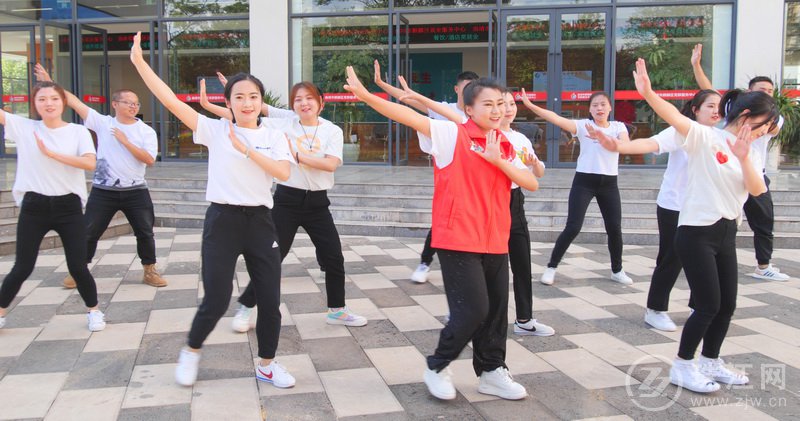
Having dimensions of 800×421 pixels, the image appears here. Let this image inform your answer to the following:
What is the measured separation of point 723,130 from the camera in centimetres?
368

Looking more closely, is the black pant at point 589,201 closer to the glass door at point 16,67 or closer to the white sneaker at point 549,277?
the white sneaker at point 549,277

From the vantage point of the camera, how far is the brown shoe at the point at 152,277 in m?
5.98

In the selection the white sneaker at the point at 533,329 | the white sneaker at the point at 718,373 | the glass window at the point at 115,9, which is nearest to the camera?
the white sneaker at the point at 718,373

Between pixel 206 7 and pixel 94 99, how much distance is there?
3272 millimetres

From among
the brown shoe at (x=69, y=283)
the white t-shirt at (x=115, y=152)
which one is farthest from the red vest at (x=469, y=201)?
the brown shoe at (x=69, y=283)

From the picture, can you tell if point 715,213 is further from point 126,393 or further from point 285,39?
point 285,39

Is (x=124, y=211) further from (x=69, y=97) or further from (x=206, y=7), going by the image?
(x=206, y=7)

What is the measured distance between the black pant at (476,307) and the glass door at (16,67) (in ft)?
45.1

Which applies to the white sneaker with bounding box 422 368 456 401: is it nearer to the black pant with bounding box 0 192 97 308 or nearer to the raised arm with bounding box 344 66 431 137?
the raised arm with bounding box 344 66 431 137

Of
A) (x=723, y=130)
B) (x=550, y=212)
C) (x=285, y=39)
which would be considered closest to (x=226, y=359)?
(x=723, y=130)

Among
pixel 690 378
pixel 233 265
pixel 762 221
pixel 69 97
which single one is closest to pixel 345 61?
pixel 69 97

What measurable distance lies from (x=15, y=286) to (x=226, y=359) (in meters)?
1.71

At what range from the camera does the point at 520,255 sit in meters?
4.57

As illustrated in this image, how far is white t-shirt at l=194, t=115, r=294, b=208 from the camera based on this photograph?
141 inches
